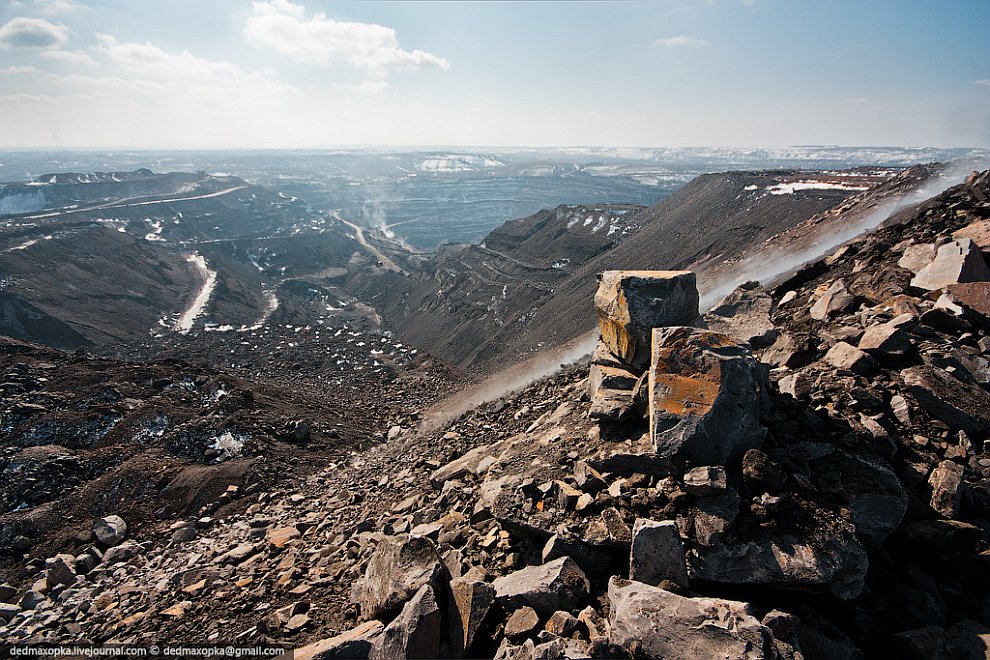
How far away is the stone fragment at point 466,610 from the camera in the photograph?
3594mm

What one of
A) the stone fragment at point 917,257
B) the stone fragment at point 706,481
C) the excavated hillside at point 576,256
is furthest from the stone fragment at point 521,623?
the excavated hillside at point 576,256

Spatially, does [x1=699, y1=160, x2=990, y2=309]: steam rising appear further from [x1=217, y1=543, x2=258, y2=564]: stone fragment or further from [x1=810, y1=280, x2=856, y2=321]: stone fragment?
[x1=217, y1=543, x2=258, y2=564]: stone fragment

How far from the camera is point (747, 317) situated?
798cm

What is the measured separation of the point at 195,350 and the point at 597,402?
2730 cm

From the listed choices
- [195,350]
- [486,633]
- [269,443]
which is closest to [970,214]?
[486,633]

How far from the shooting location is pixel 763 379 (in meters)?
4.93

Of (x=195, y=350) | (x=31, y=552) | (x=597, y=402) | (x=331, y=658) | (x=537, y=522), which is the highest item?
(x=597, y=402)

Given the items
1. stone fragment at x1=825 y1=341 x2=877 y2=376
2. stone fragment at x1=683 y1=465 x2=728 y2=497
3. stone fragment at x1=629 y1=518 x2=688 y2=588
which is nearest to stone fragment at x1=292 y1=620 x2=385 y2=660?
stone fragment at x1=629 y1=518 x2=688 y2=588

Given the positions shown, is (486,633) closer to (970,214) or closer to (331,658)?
(331,658)

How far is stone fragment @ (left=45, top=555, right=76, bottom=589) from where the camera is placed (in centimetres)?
666

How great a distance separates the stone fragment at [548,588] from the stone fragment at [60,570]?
6.98m

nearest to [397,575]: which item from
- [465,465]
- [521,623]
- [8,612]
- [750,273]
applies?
[521,623]

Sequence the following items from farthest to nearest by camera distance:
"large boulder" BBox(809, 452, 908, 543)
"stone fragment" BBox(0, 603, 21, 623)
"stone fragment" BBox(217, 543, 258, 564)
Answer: "stone fragment" BBox(217, 543, 258, 564), "stone fragment" BBox(0, 603, 21, 623), "large boulder" BBox(809, 452, 908, 543)

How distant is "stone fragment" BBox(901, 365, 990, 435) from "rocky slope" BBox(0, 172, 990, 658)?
0.02 meters
